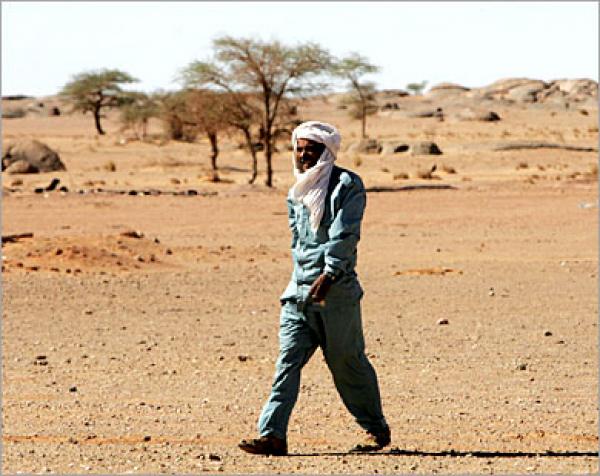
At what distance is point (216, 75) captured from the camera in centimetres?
3650

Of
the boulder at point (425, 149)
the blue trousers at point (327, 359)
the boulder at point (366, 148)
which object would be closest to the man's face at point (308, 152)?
the blue trousers at point (327, 359)

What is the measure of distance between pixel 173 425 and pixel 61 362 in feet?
11.0

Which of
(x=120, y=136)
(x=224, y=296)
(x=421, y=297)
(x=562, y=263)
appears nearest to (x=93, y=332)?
(x=224, y=296)

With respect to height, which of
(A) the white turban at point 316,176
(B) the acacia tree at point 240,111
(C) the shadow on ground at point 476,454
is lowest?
(C) the shadow on ground at point 476,454

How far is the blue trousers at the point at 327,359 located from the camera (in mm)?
6869

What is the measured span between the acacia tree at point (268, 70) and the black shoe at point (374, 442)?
28063 millimetres

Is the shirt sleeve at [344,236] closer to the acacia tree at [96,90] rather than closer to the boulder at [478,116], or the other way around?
the acacia tree at [96,90]

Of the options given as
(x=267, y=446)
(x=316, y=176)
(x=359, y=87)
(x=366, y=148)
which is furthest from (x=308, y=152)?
(x=359, y=87)

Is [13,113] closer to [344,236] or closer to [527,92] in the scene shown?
[527,92]

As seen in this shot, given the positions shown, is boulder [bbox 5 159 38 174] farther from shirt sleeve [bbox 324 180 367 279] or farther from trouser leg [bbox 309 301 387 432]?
shirt sleeve [bbox 324 180 367 279]

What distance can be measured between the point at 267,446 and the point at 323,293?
84cm

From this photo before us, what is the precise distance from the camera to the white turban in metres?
6.78

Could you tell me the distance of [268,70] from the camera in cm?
3516

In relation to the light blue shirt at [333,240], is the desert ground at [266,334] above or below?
below
